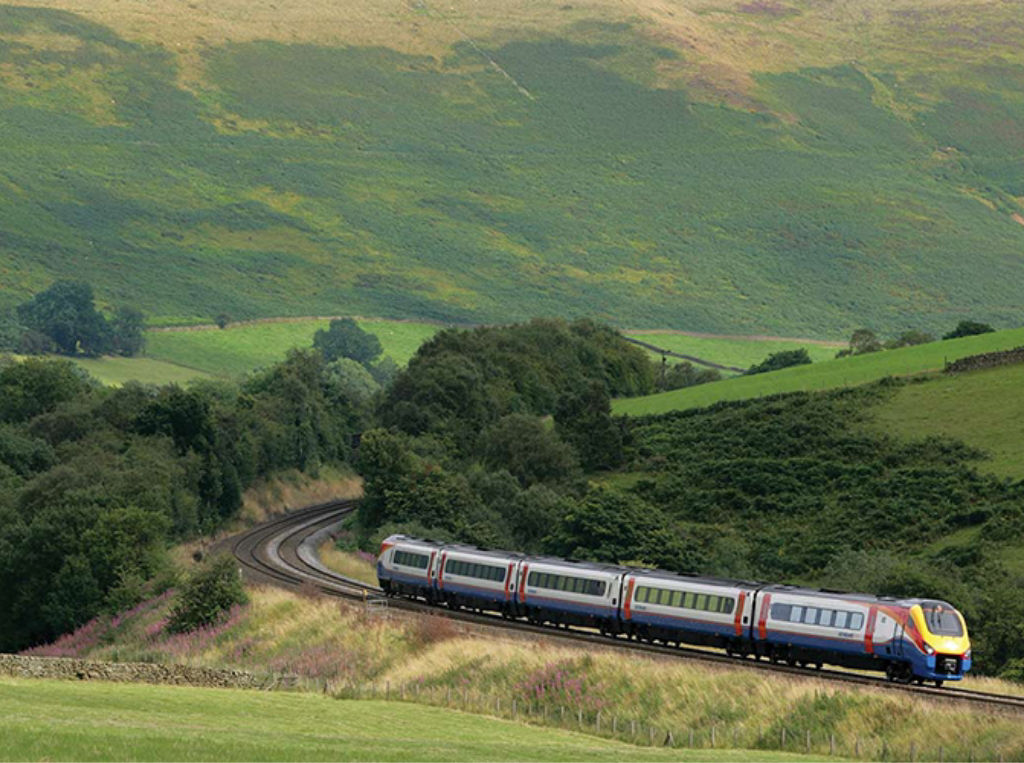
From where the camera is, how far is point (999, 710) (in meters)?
45.8

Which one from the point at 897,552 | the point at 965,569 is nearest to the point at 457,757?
the point at 965,569

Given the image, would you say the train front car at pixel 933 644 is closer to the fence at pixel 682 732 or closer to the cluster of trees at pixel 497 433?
the fence at pixel 682 732

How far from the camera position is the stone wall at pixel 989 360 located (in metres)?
131

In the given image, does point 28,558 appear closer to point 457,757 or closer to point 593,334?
point 457,757

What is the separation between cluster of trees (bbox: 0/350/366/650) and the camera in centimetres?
8350

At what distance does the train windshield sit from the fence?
9031mm

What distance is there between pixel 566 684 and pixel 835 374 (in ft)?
320

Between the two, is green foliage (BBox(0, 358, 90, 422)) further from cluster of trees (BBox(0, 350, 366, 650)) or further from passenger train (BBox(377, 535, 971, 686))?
passenger train (BBox(377, 535, 971, 686))

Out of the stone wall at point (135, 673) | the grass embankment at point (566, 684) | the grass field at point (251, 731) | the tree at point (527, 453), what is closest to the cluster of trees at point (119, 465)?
the grass embankment at point (566, 684)

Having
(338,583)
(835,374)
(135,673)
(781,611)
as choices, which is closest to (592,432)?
(835,374)

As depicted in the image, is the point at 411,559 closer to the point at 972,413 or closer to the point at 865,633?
the point at 865,633

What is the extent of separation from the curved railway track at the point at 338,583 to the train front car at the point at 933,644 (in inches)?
37.1

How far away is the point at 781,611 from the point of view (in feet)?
190

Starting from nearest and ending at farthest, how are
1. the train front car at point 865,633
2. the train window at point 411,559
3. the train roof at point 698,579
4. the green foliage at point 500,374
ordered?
the train front car at point 865,633 → the train roof at point 698,579 → the train window at point 411,559 → the green foliage at point 500,374
